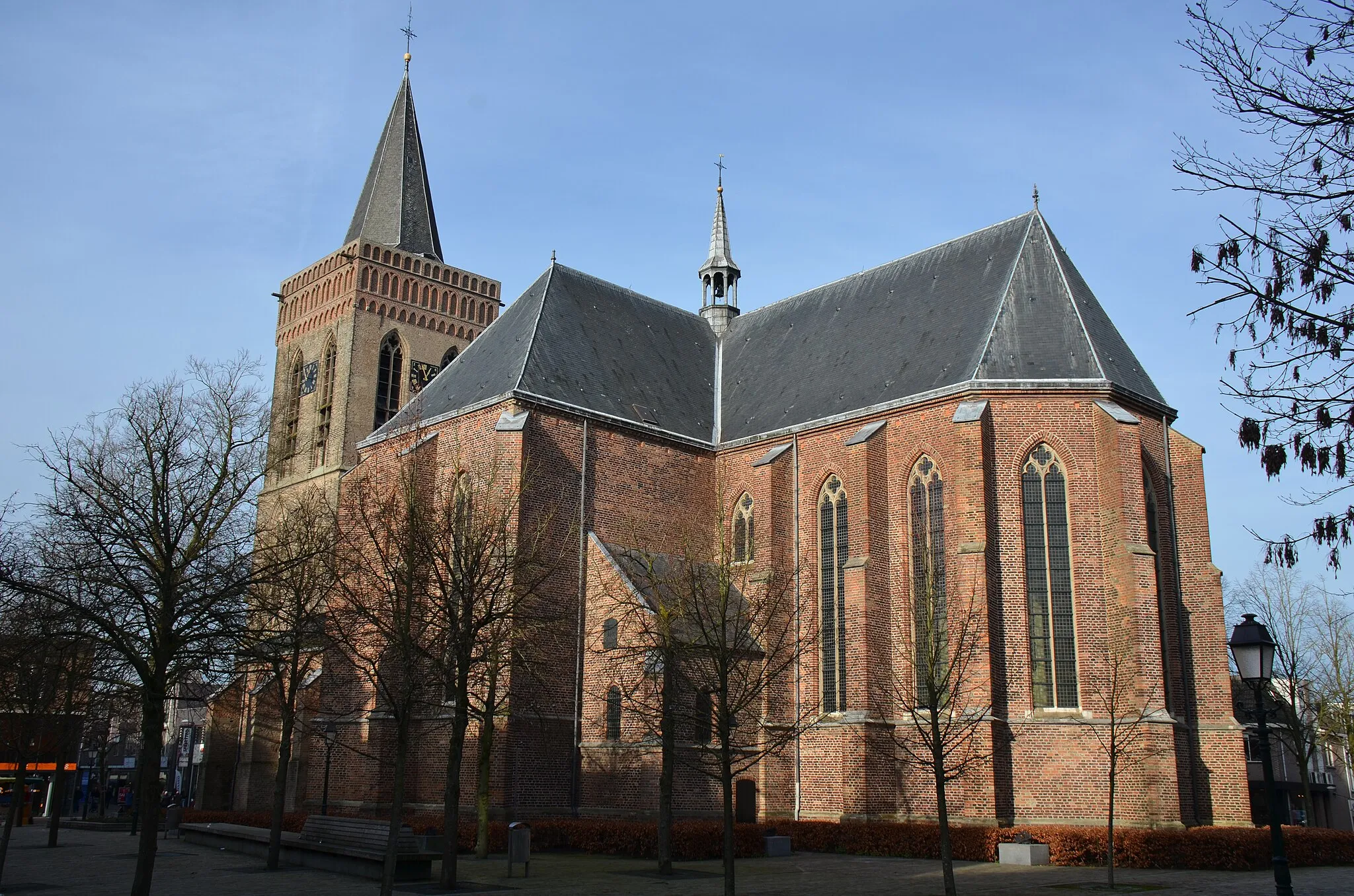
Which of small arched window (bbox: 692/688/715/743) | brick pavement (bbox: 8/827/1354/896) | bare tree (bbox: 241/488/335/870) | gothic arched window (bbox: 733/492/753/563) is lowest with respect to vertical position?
brick pavement (bbox: 8/827/1354/896)

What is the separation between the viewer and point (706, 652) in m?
22.8

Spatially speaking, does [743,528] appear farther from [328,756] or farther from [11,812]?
[11,812]

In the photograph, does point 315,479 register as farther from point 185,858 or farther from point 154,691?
point 154,691

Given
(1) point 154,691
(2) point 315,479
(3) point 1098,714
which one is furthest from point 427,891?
(2) point 315,479

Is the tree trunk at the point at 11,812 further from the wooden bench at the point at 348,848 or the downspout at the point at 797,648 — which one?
the downspout at the point at 797,648

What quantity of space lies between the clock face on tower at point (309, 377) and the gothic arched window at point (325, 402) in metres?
0.26

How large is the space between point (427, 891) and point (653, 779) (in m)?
9.84

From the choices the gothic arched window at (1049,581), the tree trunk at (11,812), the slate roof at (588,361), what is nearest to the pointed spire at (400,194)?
the slate roof at (588,361)

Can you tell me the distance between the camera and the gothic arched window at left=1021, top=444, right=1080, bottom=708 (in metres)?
25.9

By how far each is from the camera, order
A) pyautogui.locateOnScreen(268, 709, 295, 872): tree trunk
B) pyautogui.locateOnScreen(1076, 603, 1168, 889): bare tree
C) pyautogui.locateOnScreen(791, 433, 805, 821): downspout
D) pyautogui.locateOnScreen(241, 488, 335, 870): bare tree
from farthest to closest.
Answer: pyautogui.locateOnScreen(791, 433, 805, 821): downspout → pyautogui.locateOnScreen(1076, 603, 1168, 889): bare tree → pyautogui.locateOnScreen(268, 709, 295, 872): tree trunk → pyautogui.locateOnScreen(241, 488, 335, 870): bare tree

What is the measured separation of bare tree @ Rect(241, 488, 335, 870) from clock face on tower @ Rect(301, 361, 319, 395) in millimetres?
16719

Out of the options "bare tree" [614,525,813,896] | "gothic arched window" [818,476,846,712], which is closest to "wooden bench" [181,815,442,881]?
"bare tree" [614,525,813,896]

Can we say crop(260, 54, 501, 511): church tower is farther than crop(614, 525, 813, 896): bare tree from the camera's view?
Yes

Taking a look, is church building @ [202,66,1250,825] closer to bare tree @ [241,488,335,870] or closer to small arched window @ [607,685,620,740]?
small arched window @ [607,685,620,740]
